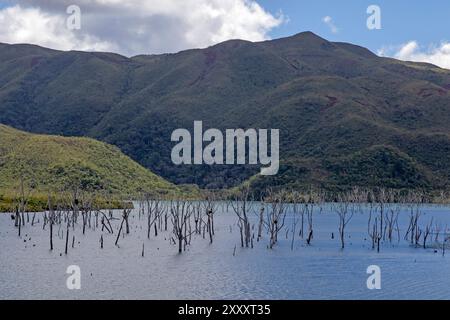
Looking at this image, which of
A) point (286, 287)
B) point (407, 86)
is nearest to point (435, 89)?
point (407, 86)

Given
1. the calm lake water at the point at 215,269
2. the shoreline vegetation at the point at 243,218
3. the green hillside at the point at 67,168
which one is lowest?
the calm lake water at the point at 215,269

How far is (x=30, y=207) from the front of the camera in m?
76.6

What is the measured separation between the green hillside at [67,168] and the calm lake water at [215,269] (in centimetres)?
4341

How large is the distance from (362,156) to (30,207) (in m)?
61.7

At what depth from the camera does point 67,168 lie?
101m

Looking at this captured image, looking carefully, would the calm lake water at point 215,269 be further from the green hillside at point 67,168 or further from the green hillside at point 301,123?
the green hillside at point 301,123

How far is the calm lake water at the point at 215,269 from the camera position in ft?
97.6

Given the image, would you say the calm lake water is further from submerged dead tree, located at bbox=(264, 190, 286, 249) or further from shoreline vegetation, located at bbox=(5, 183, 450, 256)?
shoreline vegetation, located at bbox=(5, 183, 450, 256)

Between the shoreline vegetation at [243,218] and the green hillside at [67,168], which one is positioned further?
the green hillside at [67,168]

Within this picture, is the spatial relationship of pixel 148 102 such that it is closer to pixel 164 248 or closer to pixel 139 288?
pixel 164 248

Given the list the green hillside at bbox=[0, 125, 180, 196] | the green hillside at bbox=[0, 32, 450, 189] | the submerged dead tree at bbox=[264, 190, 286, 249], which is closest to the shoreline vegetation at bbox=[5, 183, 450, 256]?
the submerged dead tree at bbox=[264, 190, 286, 249]

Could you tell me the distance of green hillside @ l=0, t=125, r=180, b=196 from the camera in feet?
317

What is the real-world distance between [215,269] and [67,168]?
2701 inches

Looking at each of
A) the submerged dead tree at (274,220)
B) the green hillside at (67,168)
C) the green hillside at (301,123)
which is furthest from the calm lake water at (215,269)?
the green hillside at (301,123)
